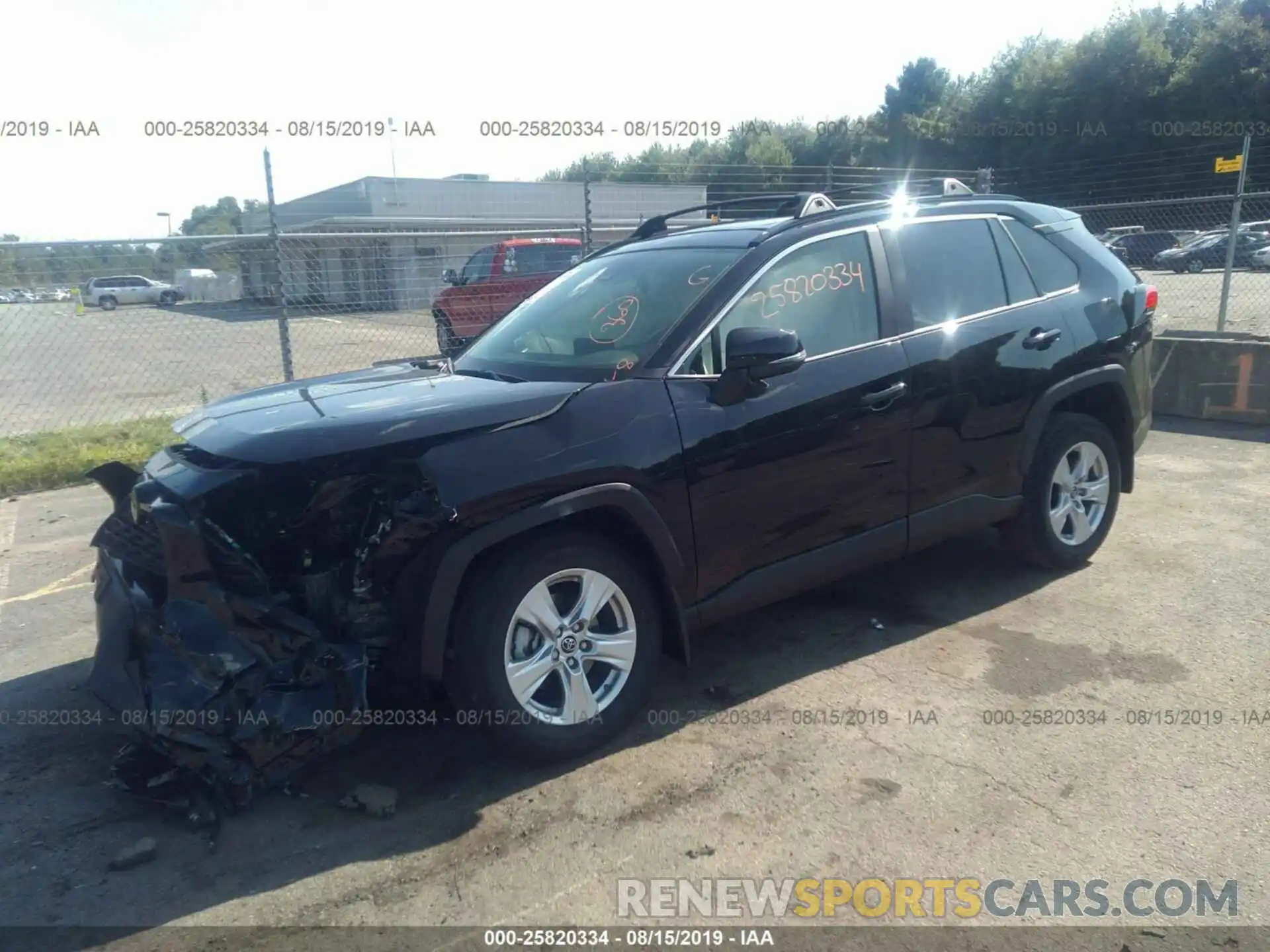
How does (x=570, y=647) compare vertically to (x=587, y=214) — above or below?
below

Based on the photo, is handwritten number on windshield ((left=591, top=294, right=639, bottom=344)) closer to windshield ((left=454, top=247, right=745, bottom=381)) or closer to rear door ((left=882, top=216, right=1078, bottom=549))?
windshield ((left=454, top=247, right=745, bottom=381))

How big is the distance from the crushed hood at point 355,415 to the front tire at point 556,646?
484 millimetres

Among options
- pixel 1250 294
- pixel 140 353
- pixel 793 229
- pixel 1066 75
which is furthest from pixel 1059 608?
pixel 1066 75

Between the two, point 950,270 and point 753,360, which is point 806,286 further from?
point 950,270

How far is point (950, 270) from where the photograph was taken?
465 cm

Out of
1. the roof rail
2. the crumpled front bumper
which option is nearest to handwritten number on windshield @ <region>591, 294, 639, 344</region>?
the roof rail

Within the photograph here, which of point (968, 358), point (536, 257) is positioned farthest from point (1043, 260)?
point (536, 257)

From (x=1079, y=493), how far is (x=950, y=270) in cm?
143

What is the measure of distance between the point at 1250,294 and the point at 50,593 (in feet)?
66.0

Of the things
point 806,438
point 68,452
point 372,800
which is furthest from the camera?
point 68,452

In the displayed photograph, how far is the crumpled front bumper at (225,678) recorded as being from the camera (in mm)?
3045

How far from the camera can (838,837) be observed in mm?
3020

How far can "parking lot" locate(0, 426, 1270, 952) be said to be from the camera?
2844 mm

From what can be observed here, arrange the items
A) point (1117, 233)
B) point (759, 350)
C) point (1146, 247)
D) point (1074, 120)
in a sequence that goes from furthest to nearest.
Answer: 1. point (1074, 120)
2. point (1146, 247)
3. point (1117, 233)
4. point (759, 350)
